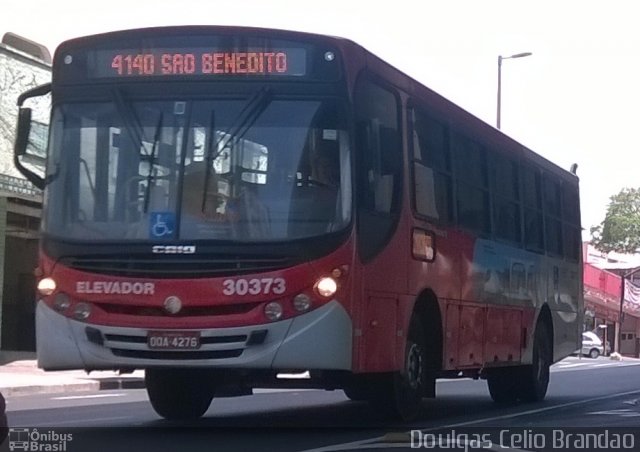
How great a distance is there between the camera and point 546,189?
66.4ft

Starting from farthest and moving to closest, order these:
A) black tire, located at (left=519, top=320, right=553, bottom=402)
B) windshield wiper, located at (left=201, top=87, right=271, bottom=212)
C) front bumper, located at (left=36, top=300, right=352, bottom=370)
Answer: black tire, located at (left=519, top=320, right=553, bottom=402) → windshield wiper, located at (left=201, top=87, right=271, bottom=212) → front bumper, located at (left=36, top=300, right=352, bottom=370)

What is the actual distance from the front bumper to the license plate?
0.05m

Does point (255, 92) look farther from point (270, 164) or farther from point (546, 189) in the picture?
point (546, 189)

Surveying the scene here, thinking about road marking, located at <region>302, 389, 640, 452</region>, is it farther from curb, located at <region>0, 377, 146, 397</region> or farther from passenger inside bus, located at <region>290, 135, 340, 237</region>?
curb, located at <region>0, 377, 146, 397</region>

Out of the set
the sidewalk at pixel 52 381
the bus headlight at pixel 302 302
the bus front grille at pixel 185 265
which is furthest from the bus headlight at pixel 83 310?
the sidewalk at pixel 52 381

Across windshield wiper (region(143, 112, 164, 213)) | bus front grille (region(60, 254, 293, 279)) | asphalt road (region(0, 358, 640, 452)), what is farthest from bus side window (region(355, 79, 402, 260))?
asphalt road (region(0, 358, 640, 452))

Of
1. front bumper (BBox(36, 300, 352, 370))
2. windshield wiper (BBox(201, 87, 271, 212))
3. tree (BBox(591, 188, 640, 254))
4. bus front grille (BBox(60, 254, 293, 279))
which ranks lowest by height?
front bumper (BBox(36, 300, 352, 370))

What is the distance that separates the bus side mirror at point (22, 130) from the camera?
12570 mm

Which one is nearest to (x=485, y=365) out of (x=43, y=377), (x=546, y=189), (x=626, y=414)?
(x=626, y=414)

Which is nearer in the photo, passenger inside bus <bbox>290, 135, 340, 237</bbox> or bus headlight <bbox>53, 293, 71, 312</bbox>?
passenger inside bus <bbox>290, 135, 340, 237</bbox>

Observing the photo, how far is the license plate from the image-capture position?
1171 centimetres

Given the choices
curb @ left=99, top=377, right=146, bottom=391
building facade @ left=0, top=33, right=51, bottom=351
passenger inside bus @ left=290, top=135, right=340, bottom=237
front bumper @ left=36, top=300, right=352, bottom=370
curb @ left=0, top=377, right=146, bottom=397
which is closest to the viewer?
front bumper @ left=36, top=300, right=352, bottom=370

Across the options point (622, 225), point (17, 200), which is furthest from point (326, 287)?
point (622, 225)

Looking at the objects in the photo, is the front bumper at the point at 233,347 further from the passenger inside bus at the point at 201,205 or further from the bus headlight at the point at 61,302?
the passenger inside bus at the point at 201,205
